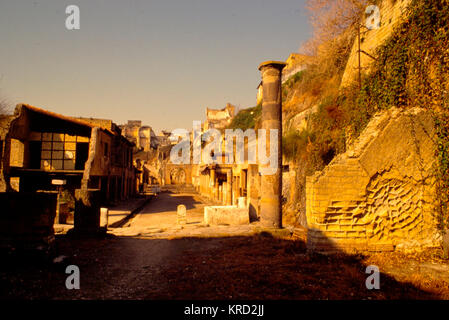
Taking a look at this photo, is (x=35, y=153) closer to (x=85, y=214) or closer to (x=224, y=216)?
(x=85, y=214)

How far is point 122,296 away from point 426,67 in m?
7.98

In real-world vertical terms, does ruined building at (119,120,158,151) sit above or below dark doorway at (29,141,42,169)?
above

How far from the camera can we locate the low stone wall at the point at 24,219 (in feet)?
18.9

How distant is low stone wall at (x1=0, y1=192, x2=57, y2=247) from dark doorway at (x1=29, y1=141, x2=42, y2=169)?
42.9ft

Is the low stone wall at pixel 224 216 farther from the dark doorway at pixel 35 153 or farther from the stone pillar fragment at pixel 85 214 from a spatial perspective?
the dark doorway at pixel 35 153

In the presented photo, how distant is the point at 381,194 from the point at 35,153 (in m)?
18.7

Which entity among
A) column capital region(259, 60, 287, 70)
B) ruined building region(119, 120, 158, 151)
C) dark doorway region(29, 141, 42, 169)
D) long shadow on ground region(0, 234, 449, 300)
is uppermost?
ruined building region(119, 120, 158, 151)

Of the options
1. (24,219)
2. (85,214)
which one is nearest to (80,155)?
(85,214)

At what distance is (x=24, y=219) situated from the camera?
5.91 meters

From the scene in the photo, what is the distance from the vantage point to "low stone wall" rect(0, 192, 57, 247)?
5.77m

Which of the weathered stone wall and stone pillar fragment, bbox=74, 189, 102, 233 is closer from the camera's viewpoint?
the weathered stone wall

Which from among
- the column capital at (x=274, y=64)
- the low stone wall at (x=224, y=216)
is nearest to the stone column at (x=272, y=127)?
the column capital at (x=274, y=64)

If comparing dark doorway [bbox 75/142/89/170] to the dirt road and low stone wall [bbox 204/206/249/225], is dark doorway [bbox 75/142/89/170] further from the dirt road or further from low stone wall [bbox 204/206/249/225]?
the dirt road

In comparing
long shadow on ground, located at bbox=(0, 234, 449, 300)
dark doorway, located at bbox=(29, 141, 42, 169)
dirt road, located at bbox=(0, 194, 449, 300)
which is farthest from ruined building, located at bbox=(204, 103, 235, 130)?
long shadow on ground, located at bbox=(0, 234, 449, 300)
